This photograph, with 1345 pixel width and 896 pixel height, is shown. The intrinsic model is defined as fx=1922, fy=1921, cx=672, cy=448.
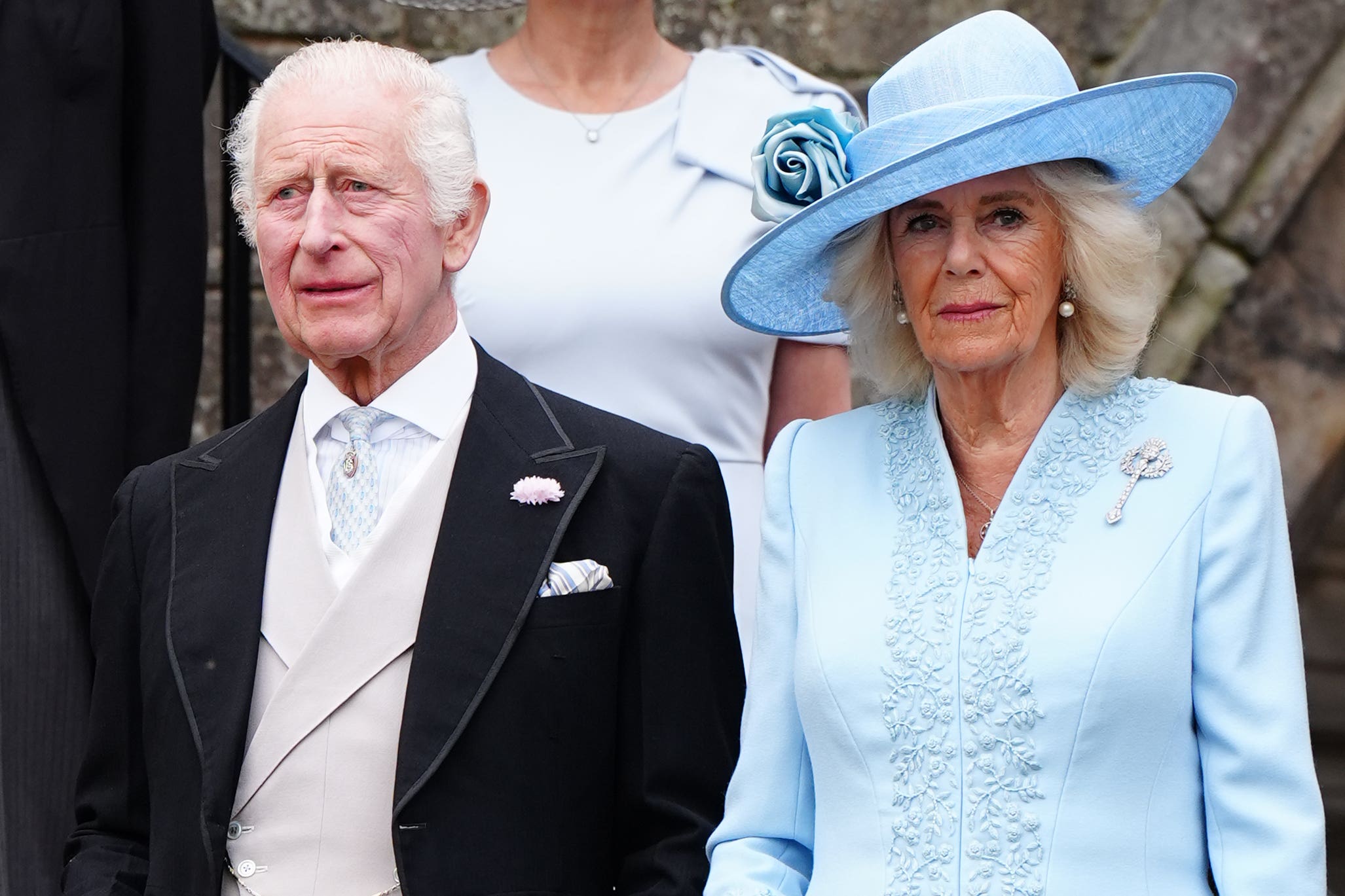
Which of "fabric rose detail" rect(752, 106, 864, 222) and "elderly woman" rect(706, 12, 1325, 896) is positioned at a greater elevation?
"fabric rose detail" rect(752, 106, 864, 222)

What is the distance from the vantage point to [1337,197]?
474 cm

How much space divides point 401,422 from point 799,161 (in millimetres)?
639

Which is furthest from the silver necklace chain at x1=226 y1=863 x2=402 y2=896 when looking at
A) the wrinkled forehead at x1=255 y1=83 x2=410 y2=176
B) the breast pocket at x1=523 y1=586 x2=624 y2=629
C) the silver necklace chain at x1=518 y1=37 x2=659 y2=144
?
the silver necklace chain at x1=518 y1=37 x2=659 y2=144

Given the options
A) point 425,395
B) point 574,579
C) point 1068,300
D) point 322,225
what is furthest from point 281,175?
point 1068,300

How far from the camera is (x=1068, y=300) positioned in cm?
246

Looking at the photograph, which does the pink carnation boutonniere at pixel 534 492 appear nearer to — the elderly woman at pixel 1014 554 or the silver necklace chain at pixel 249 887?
the elderly woman at pixel 1014 554

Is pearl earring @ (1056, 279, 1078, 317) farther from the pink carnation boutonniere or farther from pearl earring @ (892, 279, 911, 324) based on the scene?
the pink carnation boutonniere

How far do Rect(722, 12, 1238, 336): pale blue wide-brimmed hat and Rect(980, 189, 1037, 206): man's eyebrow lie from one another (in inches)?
1.7

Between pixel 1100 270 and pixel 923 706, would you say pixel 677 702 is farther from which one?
pixel 1100 270

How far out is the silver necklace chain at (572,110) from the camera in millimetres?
3203

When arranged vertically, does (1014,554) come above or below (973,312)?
below

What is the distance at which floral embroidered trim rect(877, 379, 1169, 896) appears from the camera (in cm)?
224

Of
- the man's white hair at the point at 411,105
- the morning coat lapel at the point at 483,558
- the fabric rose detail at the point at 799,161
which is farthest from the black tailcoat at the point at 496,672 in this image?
the fabric rose detail at the point at 799,161

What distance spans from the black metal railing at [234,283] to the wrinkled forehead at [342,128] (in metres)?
1.36
